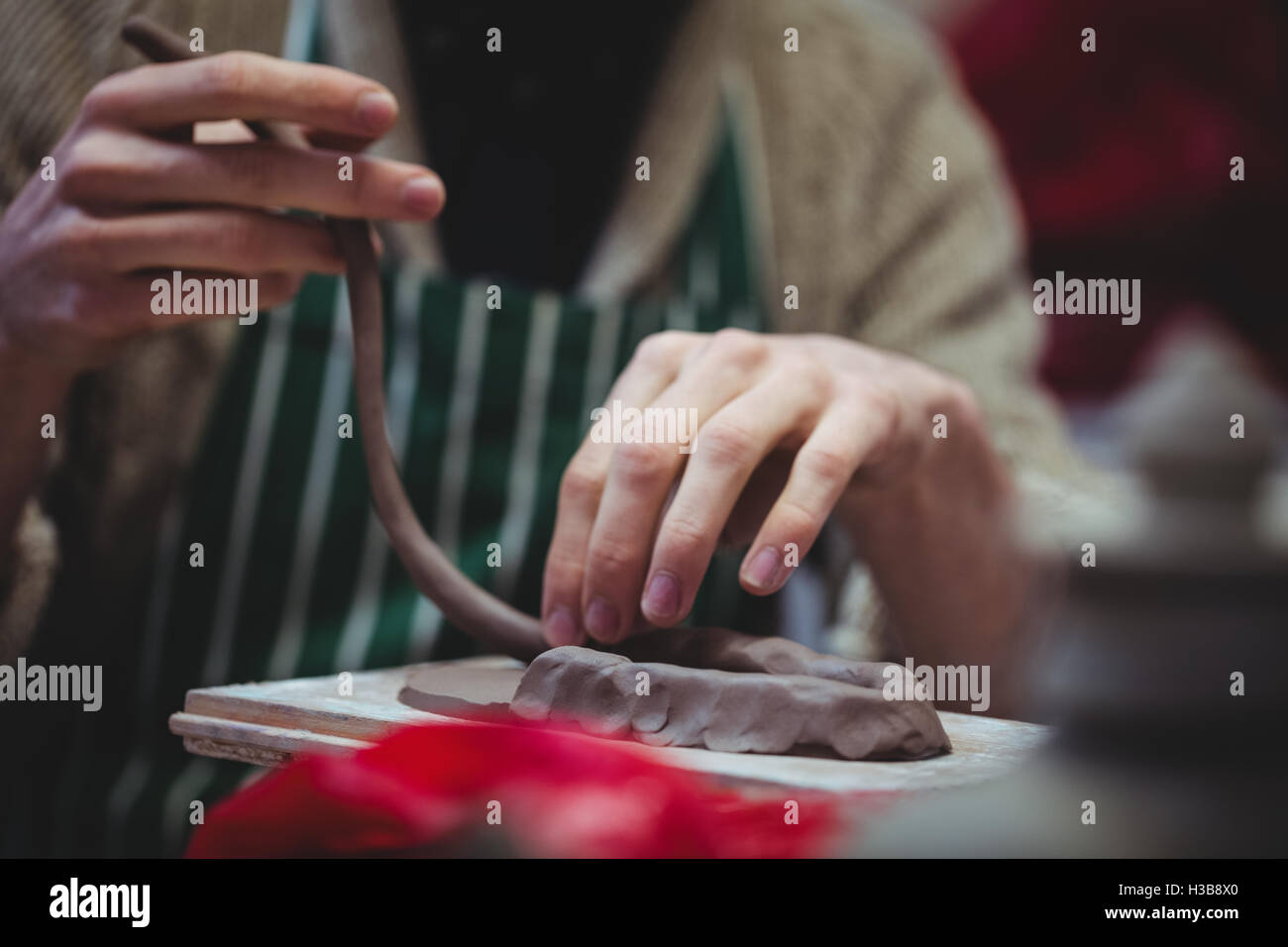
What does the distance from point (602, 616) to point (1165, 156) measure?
2.72 feet

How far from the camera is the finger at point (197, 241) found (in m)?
A: 0.54

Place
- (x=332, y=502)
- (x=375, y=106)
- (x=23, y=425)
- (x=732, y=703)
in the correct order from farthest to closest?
(x=332, y=502) < (x=23, y=425) < (x=375, y=106) < (x=732, y=703)

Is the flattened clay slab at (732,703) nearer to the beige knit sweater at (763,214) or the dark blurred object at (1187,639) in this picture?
the dark blurred object at (1187,639)

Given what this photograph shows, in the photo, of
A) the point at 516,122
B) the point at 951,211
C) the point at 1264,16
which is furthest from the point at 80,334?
the point at 1264,16

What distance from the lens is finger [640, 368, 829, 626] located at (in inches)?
18.1

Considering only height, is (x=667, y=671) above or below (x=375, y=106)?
below

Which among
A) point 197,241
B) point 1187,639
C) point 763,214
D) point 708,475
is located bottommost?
point 1187,639

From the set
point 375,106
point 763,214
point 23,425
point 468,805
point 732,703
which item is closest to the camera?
point 468,805

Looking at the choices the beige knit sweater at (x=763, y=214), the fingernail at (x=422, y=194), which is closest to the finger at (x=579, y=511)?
the fingernail at (x=422, y=194)

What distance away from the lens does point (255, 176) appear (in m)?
0.53

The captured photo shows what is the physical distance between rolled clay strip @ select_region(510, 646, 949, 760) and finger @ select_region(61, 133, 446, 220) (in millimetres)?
240

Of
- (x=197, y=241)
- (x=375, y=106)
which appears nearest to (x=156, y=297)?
(x=197, y=241)

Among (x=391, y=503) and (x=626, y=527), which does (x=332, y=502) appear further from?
(x=626, y=527)

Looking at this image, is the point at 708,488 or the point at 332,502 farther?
the point at 332,502
